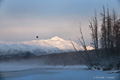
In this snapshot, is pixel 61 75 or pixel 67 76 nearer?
pixel 67 76

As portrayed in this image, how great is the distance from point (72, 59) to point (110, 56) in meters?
5.93

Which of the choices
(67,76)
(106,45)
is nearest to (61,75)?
(67,76)

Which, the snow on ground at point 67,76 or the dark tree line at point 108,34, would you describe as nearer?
the snow on ground at point 67,76

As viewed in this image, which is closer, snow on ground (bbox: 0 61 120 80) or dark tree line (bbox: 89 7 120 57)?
snow on ground (bbox: 0 61 120 80)

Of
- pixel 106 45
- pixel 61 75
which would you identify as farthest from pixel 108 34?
pixel 61 75

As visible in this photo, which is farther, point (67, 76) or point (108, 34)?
point (108, 34)

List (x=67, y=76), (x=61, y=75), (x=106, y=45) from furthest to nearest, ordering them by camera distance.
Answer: (x=106, y=45), (x=61, y=75), (x=67, y=76)

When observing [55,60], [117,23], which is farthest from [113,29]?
[55,60]

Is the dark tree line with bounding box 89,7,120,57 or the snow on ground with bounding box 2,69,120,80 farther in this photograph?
the dark tree line with bounding box 89,7,120,57

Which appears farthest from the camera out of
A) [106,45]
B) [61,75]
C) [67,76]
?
[106,45]

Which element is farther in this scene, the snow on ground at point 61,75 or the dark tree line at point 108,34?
the dark tree line at point 108,34

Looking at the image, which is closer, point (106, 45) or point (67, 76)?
point (67, 76)

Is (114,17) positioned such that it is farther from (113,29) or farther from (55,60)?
(55,60)

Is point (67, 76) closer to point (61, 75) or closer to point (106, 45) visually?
point (61, 75)
